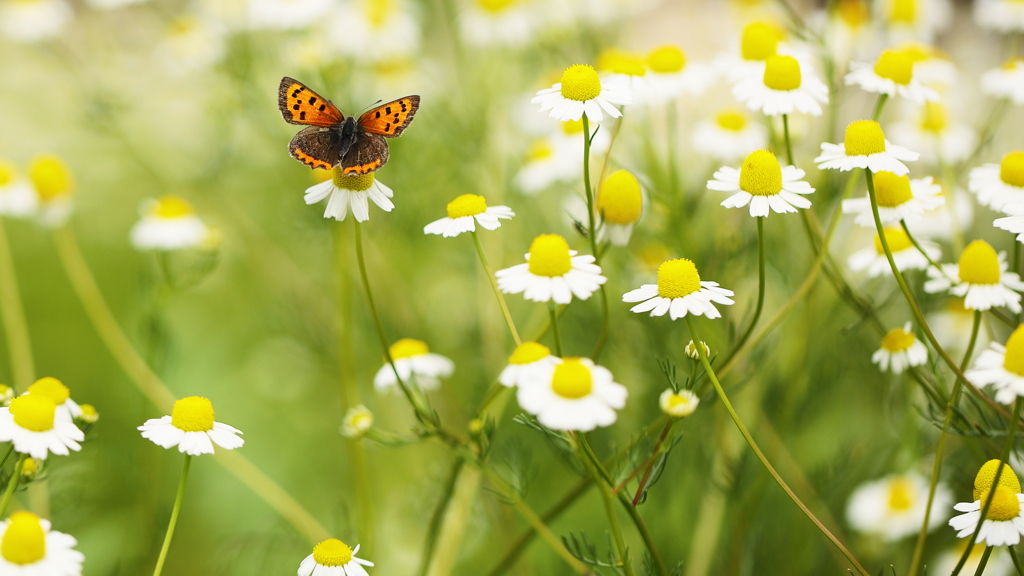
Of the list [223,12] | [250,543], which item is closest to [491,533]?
[250,543]

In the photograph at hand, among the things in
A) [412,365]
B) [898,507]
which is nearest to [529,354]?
[412,365]

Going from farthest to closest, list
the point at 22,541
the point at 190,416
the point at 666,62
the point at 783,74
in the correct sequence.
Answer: the point at 666,62, the point at 783,74, the point at 190,416, the point at 22,541

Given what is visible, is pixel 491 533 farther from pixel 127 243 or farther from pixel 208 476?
pixel 127 243

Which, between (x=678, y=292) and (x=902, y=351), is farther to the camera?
(x=902, y=351)

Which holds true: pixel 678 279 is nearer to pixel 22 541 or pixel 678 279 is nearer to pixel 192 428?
pixel 192 428

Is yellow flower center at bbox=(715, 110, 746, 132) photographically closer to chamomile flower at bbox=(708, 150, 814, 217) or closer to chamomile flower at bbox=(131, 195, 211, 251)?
chamomile flower at bbox=(708, 150, 814, 217)

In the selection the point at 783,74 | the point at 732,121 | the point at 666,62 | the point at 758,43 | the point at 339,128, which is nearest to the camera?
the point at 339,128
